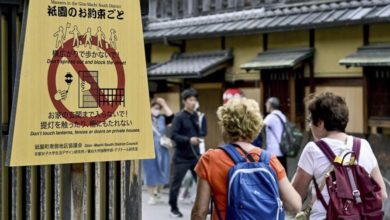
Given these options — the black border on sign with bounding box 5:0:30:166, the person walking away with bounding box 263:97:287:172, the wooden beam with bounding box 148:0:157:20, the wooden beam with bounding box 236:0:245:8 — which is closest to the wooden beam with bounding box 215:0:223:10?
the wooden beam with bounding box 236:0:245:8

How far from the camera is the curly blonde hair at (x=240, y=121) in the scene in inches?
172

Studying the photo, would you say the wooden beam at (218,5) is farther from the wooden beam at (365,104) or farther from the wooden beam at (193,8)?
the wooden beam at (365,104)

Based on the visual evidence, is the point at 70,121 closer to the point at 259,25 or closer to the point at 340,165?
the point at 340,165

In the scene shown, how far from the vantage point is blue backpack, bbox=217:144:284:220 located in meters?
4.12

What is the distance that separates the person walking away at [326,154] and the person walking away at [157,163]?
7411 mm

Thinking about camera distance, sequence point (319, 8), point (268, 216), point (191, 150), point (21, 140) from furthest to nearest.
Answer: point (319, 8)
point (191, 150)
point (268, 216)
point (21, 140)

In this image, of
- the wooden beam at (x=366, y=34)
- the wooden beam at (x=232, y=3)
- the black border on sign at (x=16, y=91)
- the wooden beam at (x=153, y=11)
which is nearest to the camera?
the black border on sign at (x=16, y=91)

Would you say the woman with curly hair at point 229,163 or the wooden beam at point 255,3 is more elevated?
the wooden beam at point 255,3

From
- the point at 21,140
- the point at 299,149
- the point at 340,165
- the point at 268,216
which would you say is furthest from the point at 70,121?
the point at 299,149

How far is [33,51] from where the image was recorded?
3.96 metres

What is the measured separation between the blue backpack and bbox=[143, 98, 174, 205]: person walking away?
7.70 metres

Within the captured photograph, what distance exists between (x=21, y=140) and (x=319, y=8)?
8775 millimetres

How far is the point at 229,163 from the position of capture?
4.18 meters

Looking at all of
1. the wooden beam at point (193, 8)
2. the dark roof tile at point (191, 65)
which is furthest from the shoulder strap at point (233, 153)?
the wooden beam at point (193, 8)
